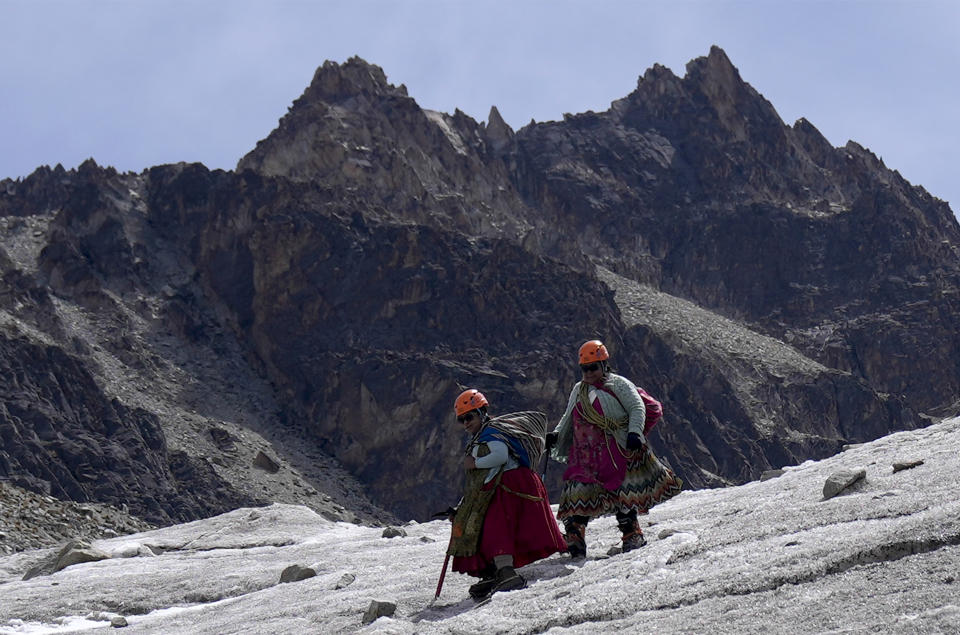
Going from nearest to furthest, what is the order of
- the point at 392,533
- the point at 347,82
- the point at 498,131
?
the point at 392,533 → the point at 347,82 → the point at 498,131

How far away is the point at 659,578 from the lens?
919 centimetres

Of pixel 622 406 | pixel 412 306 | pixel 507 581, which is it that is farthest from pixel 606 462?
pixel 412 306

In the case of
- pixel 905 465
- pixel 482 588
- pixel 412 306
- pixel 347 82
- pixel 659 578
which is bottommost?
pixel 659 578

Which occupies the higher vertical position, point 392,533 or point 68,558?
point 68,558

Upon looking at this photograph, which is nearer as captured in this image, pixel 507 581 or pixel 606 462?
pixel 507 581

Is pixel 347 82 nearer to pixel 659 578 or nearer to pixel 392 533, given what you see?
pixel 392 533

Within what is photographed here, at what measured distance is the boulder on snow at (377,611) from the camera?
33.0 feet

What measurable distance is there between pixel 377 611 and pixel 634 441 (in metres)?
2.42

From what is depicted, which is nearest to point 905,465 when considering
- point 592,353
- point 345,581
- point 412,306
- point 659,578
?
point 592,353

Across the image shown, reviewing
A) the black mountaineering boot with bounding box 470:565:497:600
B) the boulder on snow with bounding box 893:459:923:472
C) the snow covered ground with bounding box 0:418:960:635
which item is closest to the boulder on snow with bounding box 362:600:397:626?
the snow covered ground with bounding box 0:418:960:635

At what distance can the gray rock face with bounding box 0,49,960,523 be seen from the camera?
67.5 meters

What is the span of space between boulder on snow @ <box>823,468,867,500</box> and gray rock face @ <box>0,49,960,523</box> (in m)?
48.9

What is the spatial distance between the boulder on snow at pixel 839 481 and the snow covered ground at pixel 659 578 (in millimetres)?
79

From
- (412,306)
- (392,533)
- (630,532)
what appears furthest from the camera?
(412,306)
